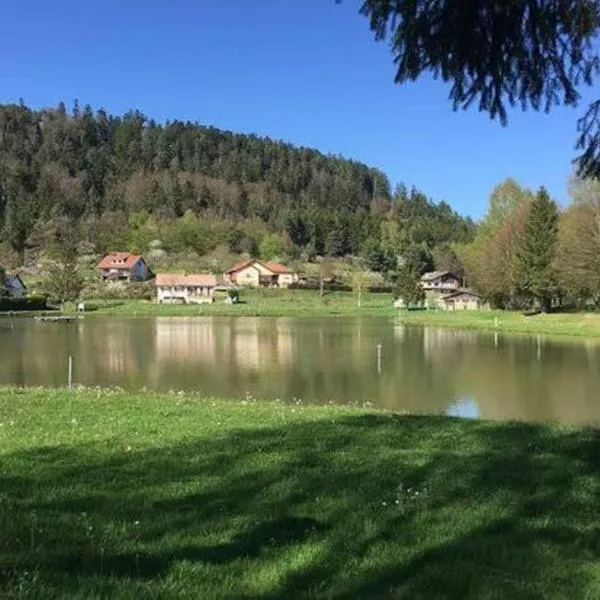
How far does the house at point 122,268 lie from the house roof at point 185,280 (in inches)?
748

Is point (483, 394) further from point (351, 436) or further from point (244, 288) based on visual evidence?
point (244, 288)

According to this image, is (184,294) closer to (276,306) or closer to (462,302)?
(276,306)

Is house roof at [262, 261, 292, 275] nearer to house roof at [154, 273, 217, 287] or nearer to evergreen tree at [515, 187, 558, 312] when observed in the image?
house roof at [154, 273, 217, 287]

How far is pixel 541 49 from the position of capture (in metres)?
7.64

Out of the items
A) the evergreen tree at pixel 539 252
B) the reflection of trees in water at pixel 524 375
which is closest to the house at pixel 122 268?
the evergreen tree at pixel 539 252

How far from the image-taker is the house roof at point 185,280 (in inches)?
6083

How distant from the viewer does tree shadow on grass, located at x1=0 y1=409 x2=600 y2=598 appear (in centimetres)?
496

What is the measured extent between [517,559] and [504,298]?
10336 centimetres

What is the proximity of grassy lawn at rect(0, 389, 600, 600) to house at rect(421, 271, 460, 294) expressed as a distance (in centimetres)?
15873

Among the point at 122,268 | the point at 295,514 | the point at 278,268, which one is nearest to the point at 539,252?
the point at 295,514

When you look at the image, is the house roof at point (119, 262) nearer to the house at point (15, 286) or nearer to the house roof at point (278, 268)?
the house roof at point (278, 268)

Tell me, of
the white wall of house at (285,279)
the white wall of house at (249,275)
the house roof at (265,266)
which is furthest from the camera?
the white wall of house at (285,279)

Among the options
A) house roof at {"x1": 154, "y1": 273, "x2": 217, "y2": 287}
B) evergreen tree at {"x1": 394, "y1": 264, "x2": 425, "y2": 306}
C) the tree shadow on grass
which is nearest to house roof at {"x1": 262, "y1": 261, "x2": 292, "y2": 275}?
house roof at {"x1": 154, "y1": 273, "x2": 217, "y2": 287}

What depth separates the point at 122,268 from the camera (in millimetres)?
175000
